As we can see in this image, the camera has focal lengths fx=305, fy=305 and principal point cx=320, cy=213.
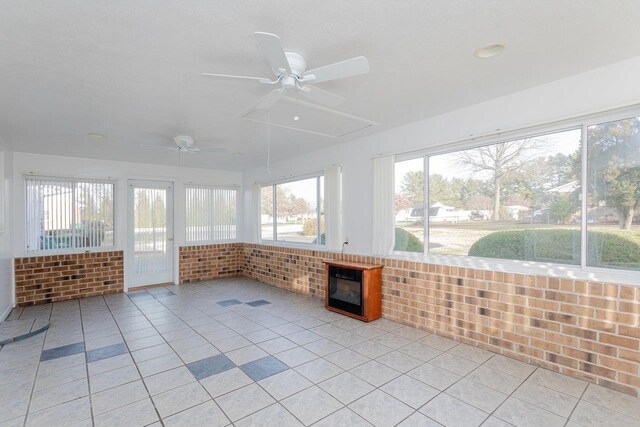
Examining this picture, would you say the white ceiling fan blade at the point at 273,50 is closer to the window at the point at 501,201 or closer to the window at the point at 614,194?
the window at the point at 501,201

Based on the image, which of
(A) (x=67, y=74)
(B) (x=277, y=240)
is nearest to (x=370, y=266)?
(B) (x=277, y=240)

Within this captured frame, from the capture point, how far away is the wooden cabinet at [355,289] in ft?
12.7

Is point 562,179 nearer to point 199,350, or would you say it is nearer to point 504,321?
point 504,321

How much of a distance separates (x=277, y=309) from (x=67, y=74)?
3.51 meters

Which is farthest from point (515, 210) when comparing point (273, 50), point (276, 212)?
point (276, 212)

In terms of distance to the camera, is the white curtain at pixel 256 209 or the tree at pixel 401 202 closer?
the tree at pixel 401 202

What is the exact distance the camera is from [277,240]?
20.6 feet

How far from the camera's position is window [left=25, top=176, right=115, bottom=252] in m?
4.98

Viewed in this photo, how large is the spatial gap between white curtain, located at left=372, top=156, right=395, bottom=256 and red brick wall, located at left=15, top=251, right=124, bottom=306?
15.8 feet

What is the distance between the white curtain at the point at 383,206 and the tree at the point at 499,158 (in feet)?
2.99

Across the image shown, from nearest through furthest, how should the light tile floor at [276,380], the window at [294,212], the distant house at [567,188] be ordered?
the light tile floor at [276,380]
the distant house at [567,188]
the window at [294,212]

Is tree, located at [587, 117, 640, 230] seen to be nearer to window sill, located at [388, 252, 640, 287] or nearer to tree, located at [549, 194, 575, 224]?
tree, located at [549, 194, 575, 224]

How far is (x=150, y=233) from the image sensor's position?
19.9ft

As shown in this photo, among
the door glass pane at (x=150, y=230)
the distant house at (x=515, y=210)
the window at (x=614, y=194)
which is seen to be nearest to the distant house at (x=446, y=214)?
the distant house at (x=515, y=210)
